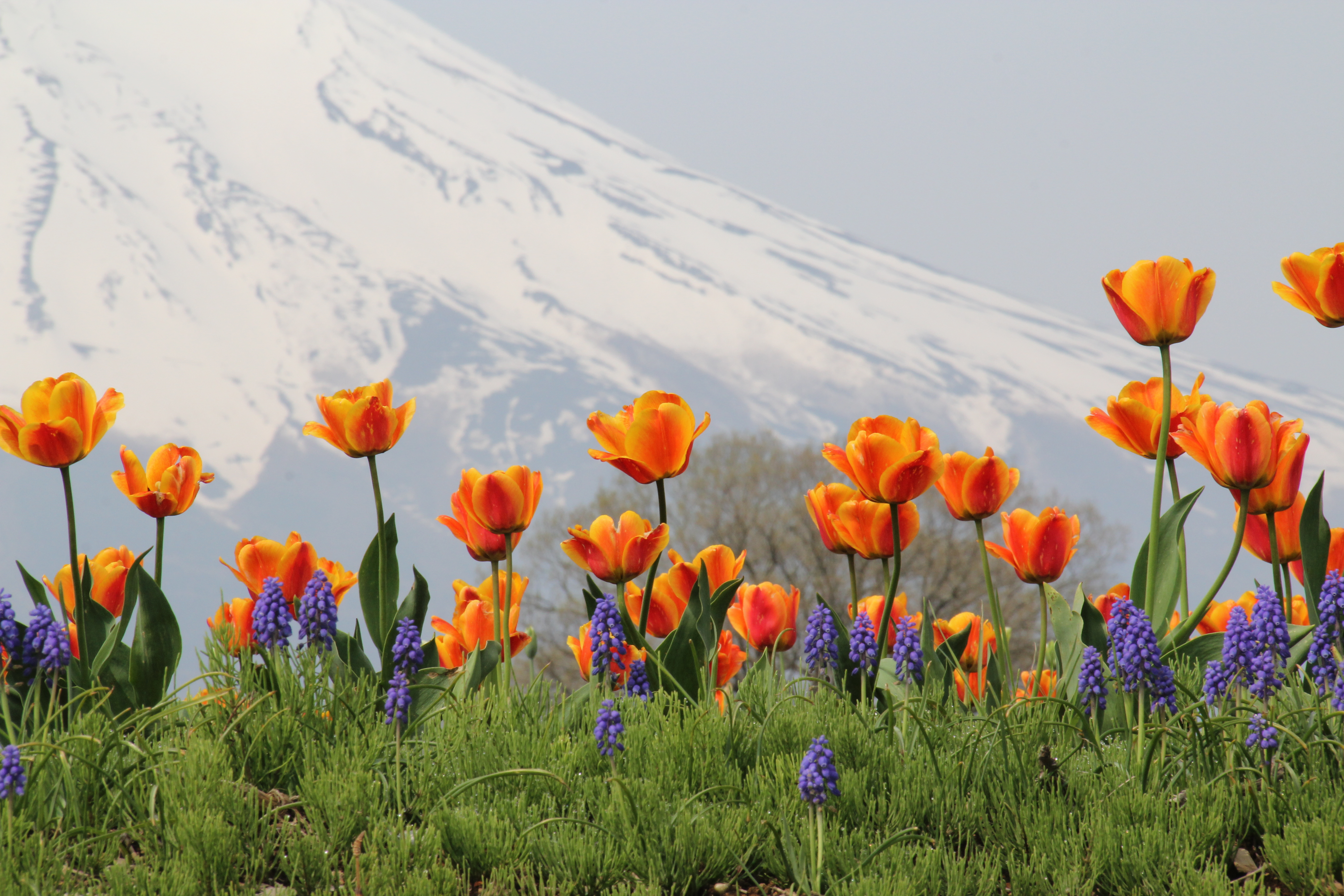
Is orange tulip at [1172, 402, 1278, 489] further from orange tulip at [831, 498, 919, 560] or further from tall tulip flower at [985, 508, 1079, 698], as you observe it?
orange tulip at [831, 498, 919, 560]

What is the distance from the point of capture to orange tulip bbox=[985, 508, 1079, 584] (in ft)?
9.52

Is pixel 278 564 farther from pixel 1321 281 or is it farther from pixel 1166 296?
pixel 1321 281

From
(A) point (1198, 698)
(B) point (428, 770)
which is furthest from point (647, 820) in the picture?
(A) point (1198, 698)

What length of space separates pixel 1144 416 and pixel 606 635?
1733 millimetres

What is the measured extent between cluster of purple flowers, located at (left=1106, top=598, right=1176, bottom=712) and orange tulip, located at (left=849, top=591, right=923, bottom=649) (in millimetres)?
713

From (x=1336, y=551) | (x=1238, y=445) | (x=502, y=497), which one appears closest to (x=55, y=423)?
(x=502, y=497)

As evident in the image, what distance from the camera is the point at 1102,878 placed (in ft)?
6.77

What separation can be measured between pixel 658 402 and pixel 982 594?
20.2m

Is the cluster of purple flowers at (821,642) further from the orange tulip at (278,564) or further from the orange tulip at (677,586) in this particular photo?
the orange tulip at (278,564)

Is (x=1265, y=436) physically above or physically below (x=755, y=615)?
above

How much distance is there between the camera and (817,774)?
1.88 metres

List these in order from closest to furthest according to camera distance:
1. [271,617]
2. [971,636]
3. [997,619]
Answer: [271,617], [997,619], [971,636]

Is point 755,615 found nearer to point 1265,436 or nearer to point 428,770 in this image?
point 428,770

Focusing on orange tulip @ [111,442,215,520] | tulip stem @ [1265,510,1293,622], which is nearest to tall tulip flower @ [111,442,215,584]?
orange tulip @ [111,442,215,520]
